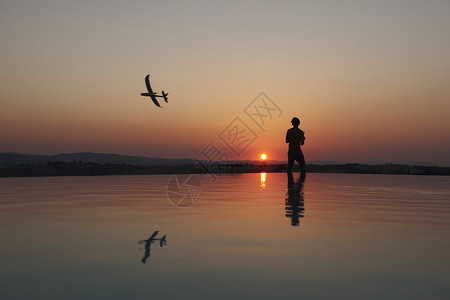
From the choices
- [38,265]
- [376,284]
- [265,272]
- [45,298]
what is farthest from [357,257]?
[38,265]

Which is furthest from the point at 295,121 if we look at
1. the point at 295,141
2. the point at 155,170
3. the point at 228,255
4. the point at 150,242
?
the point at 155,170

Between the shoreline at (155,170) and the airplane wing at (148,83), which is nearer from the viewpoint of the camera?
the airplane wing at (148,83)

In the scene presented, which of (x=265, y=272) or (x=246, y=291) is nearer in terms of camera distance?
(x=246, y=291)

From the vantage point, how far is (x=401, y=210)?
7562 mm

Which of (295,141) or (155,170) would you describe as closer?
(295,141)

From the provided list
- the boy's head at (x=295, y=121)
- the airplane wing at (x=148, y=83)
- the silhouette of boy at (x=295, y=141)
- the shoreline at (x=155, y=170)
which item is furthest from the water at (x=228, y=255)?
the shoreline at (x=155, y=170)

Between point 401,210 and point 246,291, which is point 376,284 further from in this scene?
point 401,210

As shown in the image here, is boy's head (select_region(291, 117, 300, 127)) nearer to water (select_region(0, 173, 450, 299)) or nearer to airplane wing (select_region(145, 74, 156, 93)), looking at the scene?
airplane wing (select_region(145, 74, 156, 93))

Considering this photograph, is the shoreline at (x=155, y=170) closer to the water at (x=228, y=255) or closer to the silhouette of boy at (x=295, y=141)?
the silhouette of boy at (x=295, y=141)

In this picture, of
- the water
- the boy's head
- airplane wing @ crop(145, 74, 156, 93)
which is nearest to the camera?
the water

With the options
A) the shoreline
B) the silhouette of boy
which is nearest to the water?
the silhouette of boy

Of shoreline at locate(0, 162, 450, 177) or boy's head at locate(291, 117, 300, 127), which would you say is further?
shoreline at locate(0, 162, 450, 177)

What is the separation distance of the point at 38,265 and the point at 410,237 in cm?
425

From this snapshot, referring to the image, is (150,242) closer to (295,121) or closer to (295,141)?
(295,141)
